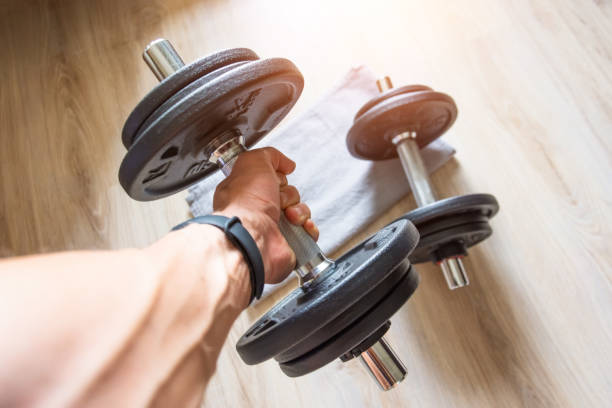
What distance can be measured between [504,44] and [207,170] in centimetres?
82

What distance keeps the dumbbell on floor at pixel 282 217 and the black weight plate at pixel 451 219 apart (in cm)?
8

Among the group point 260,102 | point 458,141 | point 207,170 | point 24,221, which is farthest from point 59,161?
point 458,141

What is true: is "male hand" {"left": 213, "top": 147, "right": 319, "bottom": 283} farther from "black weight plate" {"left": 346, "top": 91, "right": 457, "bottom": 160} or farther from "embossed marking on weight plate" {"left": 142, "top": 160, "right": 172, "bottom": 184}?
"black weight plate" {"left": 346, "top": 91, "right": 457, "bottom": 160}

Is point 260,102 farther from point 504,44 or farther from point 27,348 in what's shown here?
point 504,44

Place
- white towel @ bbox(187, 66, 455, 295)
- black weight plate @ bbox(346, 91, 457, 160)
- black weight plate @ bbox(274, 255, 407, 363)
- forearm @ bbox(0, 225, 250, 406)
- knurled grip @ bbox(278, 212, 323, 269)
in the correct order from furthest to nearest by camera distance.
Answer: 1. white towel @ bbox(187, 66, 455, 295)
2. black weight plate @ bbox(346, 91, 457, 160)
3. knurled grip @ bbox(278, 212, 323, 269)
4. black weight plate @ bbox(274, 255, 407, 363)
5. forearm @ bbox(0, 225, 250, 406)

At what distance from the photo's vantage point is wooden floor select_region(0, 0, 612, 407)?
0.82 meters

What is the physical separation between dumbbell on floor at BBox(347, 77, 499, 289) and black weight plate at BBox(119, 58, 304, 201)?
20 cm

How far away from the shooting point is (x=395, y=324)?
87cm

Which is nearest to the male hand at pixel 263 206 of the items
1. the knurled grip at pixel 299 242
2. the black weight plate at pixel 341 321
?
the knurled grip at pixel 299 242

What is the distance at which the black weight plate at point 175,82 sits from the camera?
55 cm

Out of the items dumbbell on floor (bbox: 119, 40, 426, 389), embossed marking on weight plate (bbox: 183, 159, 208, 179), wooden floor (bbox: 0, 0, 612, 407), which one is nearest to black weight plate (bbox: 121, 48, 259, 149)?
dumbbell on floor (bbox: 119, 40, 426, 389)

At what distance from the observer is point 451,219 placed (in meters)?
A: 0.72

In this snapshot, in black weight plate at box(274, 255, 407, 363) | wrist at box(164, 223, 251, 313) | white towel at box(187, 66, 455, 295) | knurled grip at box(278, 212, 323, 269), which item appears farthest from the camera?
white towel at box(187, 66, 455, 295)

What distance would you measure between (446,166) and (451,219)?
11.0 inches
